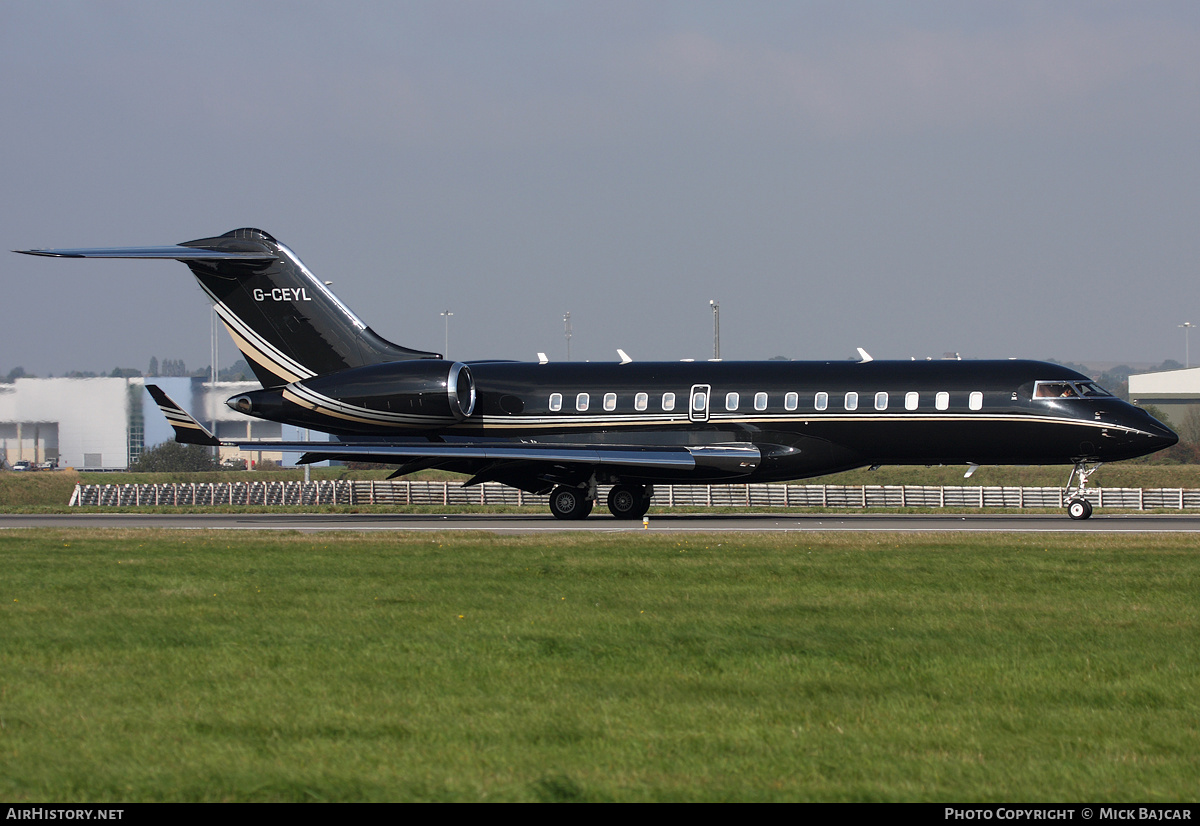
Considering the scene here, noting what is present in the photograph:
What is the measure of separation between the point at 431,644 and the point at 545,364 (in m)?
22.3

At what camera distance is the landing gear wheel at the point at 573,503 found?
31.8 m

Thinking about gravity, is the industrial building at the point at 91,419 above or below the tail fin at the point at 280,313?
below

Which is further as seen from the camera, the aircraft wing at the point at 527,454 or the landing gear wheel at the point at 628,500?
the landing gear wheel at the point at 628,500

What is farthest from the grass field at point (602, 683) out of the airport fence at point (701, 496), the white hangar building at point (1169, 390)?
the white hangar building at point (1169, 390)

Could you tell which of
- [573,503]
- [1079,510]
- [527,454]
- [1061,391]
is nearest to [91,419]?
[573,503]

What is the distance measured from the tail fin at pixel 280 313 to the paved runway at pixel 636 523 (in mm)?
4362

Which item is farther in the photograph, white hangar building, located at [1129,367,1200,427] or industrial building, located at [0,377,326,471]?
industrial building, located at [0,377,326,471]

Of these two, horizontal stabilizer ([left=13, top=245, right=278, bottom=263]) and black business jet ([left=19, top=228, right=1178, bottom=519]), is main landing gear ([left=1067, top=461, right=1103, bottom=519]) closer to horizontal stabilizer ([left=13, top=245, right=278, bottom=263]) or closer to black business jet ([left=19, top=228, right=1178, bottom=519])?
black business jet ([left=19, top=228, right=1178, bottom=519])

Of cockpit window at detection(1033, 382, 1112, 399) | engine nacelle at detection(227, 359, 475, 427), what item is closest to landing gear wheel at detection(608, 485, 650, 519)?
engine nacelle at detection(227, 359, 475, 427)

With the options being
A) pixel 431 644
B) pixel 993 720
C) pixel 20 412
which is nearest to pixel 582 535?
pixel 431 644

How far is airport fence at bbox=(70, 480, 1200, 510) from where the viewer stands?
45500 mm

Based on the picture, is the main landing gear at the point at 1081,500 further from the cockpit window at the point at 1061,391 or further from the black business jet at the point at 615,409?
the cockpit window at the point at 1061,391

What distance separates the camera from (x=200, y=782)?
7270 mm

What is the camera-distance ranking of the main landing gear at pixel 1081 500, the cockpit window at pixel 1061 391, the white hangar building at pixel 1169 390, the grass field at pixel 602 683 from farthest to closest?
the white hangar building at pixel 1169 390, the main landing gear at pixel 1081 500, the cockpit window at pixel 1061 391, the grass field at pixel 602 683
